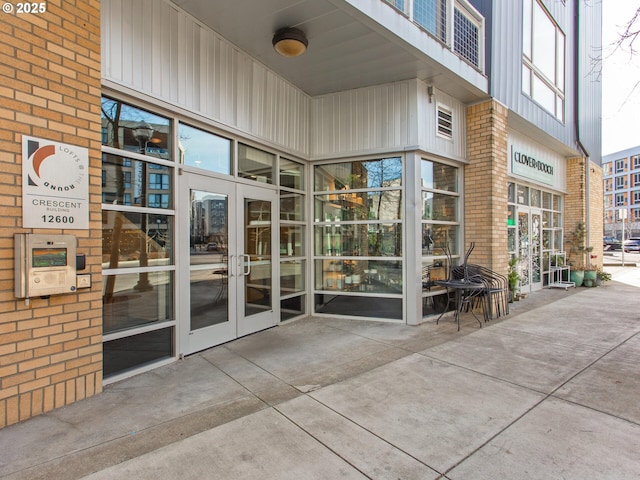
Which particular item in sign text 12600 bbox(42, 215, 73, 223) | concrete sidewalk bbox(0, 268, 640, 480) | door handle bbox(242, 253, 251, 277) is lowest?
concrete sidewalk bbox(0, 268, 640, 480)

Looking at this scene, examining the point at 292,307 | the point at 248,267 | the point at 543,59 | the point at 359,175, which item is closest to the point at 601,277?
the point at 543,59

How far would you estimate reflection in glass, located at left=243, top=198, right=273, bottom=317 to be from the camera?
4824 millimetres

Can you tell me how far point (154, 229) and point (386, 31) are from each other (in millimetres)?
3605

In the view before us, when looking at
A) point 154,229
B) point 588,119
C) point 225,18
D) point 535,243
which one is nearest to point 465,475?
point 154,229

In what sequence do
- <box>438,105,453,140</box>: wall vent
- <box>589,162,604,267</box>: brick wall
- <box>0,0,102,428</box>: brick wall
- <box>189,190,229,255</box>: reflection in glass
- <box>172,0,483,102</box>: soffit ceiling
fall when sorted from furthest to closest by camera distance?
<box>589,162,604,267</box>: brick wall
<box>438,105,453,140</box>: wall vent
<box>189,190,229,255</box>: reflection in glass
<box>172,0,483,102</box>: soffit ceiling
<box>0,0,102,428</box>: brick wall

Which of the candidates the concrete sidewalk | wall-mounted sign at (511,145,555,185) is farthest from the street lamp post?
wall-mounted sign at (511,145,555,185)

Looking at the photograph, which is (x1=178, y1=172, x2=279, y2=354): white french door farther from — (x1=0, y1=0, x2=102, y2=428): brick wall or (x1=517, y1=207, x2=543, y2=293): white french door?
(x1=517, y1=207, x2=543, y2=293): white french door

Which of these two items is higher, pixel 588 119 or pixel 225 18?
pixel 588 119

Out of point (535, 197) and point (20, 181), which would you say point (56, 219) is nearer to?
point (20, 181)

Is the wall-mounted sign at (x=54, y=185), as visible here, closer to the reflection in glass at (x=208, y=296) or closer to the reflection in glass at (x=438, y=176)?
the reflection in glass at (x=208, y=296)

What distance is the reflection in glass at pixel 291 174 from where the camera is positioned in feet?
18.4

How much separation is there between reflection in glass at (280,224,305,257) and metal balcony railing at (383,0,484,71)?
3.41 meters

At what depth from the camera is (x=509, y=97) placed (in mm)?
6840

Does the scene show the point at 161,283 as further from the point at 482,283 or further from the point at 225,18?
the point at 482,283
